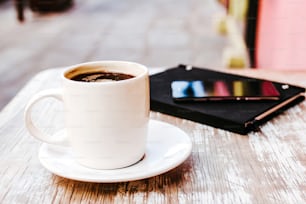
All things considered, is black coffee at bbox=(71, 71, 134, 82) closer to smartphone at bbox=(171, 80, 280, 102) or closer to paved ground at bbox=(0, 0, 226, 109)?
smartphone at bbox=(171, 80, 280, 102)

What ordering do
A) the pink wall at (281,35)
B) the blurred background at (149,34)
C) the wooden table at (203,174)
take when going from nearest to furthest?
1. the wooden table at (203,174)
2. the pink wall at (281,35)
3. the blurred background at (149,34)

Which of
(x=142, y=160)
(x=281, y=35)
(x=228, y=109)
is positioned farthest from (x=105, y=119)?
(x=281, y=35)

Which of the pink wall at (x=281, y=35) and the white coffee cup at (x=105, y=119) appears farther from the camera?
the pink wall at (x=281, y=35)

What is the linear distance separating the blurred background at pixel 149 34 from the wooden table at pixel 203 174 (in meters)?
0.60

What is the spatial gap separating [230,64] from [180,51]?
1.15 feet

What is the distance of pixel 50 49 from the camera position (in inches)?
87.4

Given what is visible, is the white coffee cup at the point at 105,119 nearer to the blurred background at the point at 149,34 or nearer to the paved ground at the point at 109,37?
the blurred background at the point at 149,34

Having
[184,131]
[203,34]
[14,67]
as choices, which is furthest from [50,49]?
[184,131]

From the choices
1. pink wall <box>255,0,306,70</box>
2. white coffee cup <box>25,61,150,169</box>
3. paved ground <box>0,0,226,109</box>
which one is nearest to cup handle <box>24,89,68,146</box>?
white coffee cup <box>25,61,150,169</box>

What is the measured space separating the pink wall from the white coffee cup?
70cm

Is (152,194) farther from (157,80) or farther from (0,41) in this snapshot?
(0,41)

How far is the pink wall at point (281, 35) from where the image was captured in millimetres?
1086

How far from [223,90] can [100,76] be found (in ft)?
0.62

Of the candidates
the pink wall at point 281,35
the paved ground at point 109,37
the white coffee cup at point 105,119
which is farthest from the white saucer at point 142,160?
the paved ground at point 109,37
